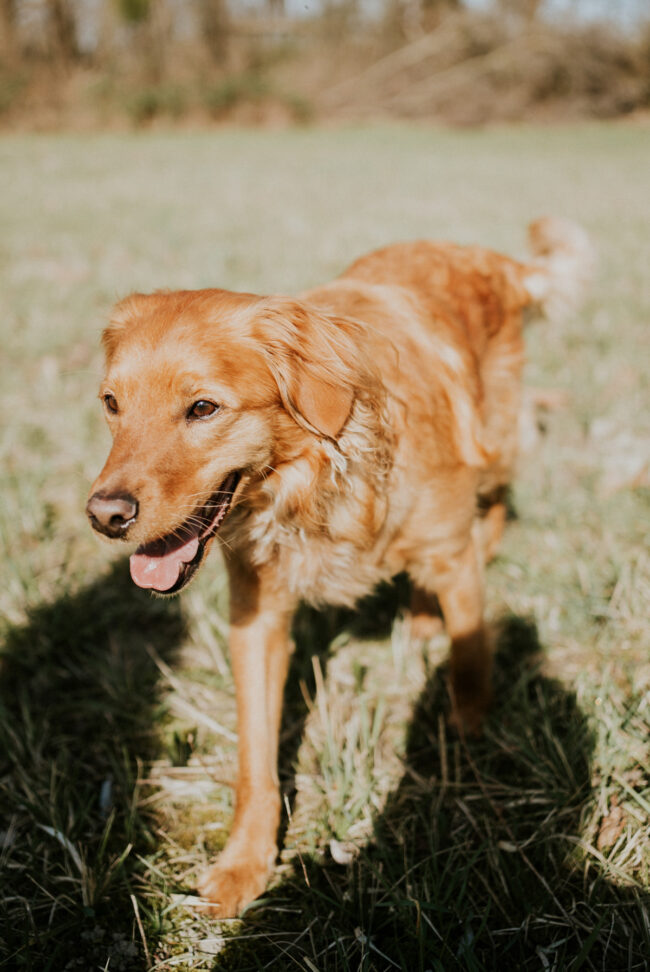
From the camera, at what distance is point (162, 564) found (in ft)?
5.28

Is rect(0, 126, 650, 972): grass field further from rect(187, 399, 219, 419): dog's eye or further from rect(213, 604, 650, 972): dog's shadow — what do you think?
rect(187, 399, 219, 419): dog's eye

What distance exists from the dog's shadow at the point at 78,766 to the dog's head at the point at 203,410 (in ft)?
2.33

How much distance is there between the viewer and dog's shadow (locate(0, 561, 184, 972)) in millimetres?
1592

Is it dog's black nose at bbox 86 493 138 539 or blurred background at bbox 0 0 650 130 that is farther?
blurred background at bbox 0 0 650 130

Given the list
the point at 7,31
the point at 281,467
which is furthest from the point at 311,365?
the point at 7,31

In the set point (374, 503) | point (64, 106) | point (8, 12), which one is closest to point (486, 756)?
point (374, 503)

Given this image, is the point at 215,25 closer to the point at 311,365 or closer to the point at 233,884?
the point at 311,365

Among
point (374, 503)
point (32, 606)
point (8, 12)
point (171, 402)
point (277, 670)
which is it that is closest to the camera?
point (171, 402)

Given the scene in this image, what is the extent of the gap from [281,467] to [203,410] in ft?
0.80

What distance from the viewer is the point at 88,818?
6.00 ft

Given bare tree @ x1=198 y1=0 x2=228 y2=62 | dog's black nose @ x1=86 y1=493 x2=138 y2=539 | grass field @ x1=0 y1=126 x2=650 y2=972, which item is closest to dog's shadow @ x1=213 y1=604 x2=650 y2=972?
grass field @ x1=0 y1=126 x2=650 y2=972

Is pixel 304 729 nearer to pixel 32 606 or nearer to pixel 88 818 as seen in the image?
pixel 88 818

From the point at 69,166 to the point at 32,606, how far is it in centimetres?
1322

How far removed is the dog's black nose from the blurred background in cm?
2272
